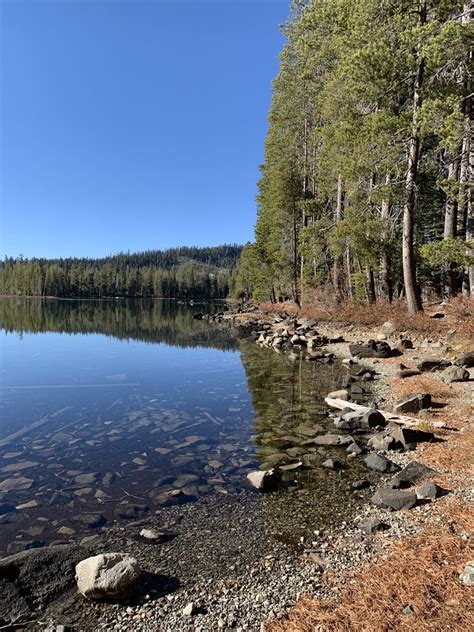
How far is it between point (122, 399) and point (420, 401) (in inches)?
333

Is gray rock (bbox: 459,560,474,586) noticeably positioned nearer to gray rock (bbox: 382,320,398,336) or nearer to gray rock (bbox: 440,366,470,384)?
gray rock (bbox: 440,366,470,384)

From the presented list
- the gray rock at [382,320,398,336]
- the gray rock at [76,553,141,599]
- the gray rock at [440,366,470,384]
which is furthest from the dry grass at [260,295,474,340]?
the gray rock at [76,553,141,599]

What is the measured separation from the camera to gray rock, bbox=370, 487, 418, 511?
5.43 m

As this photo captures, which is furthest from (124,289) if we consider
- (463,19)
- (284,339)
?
(463,19)

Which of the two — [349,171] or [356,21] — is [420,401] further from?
[356,21]

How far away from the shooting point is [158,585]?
168 inches

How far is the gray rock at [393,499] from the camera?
5426 millimetres

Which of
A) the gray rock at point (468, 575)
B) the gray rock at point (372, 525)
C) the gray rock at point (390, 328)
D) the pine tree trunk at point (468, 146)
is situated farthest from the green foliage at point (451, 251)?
the gray rock at point (468, 575)

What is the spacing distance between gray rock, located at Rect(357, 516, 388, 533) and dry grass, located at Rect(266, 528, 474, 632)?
655 mm

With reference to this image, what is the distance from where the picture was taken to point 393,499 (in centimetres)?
557

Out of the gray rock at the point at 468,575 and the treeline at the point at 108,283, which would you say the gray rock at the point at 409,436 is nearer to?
the gray rock at the point at 468,575

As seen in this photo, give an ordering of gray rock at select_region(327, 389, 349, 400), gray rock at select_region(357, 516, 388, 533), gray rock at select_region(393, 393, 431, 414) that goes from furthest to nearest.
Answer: gray rock at select_region(327, 389, 349, 400) → gray rock at select_region(393, 393, 431, 414) → gray rock at select_region(357, 516, 388, 533)

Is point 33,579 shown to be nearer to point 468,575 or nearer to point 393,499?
point 468,575

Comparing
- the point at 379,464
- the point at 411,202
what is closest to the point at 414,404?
the point at 379,464
